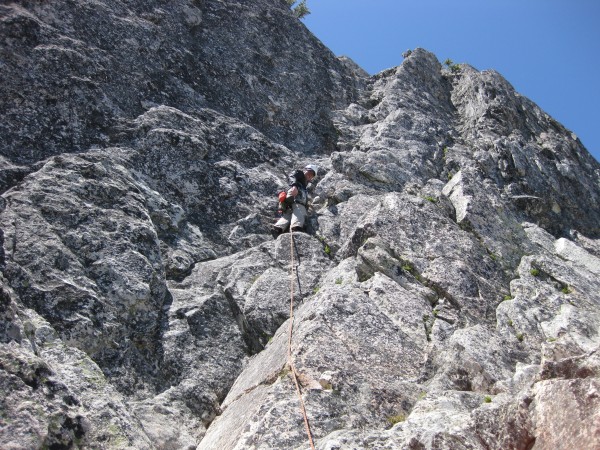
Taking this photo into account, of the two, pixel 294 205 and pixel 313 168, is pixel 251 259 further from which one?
pixel 313 168

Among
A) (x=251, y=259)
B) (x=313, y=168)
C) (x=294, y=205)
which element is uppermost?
(x=313, y=168)

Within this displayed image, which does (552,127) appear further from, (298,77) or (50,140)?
(50,140)

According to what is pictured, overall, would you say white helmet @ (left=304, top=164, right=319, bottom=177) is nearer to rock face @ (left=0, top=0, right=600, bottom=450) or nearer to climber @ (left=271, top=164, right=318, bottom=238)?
climber @ (left=271, top=164, right=318, bottom=238)

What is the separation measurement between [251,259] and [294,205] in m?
2.59

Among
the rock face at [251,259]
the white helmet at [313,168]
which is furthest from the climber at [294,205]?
the white helmet at [313,168]

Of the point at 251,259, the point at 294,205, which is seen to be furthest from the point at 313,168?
the point at 251,259

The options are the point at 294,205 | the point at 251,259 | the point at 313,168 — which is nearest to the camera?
the point at 251,259

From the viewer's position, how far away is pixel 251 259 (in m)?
14.4

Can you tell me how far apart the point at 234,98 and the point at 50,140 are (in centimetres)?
750

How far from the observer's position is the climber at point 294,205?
622 inches

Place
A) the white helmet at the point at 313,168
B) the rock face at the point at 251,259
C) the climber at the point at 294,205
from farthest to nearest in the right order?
the white helmet at the point at 313,168
the climber at the point at 294,205
the rock face at the point at 251,259

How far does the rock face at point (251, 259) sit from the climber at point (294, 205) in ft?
1.44

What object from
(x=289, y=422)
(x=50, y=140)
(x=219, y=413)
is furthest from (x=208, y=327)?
(x=50, y=140)

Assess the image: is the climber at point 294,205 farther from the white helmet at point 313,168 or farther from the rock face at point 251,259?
the white helmet at point 313,168
